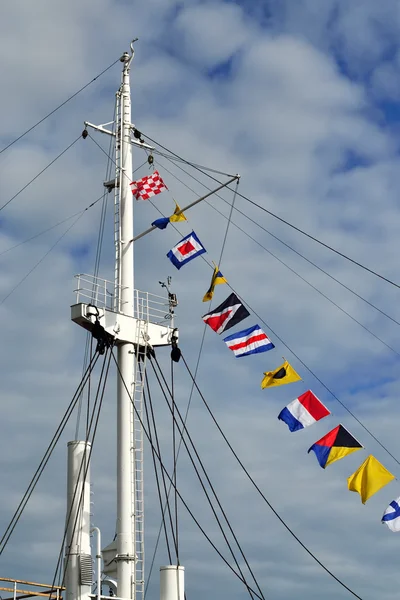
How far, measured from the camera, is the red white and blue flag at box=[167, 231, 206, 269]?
27391 mm

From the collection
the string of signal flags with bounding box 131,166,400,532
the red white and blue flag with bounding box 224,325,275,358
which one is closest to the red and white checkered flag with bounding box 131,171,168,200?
the string of signal flags with bounding box 131,166,400,532

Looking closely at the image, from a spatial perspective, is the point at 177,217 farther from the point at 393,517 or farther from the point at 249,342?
the point at 393,517

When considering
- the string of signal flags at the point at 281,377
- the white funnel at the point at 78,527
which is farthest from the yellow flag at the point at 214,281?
the white funnel at the point at 78,527

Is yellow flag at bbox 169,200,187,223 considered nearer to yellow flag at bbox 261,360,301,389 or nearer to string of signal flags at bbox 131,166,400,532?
string of signal flags at bbox 131,166,400,532

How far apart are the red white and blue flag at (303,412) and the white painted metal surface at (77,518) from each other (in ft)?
15.5

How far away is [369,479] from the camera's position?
2292 centimetres

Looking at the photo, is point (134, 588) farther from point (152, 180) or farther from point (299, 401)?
point (152, 180)

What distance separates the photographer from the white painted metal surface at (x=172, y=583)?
2284 centimetres

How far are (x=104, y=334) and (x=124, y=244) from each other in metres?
2.73

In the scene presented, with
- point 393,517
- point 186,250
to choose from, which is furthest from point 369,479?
point 186,250

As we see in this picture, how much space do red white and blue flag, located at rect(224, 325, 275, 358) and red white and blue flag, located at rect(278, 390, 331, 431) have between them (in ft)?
6.36

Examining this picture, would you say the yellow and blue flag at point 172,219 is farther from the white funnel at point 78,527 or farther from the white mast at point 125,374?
the white funnel at point 78,527

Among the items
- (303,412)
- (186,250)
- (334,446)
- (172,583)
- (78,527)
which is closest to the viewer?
→ (78,527)

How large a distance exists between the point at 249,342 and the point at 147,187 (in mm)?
5106
